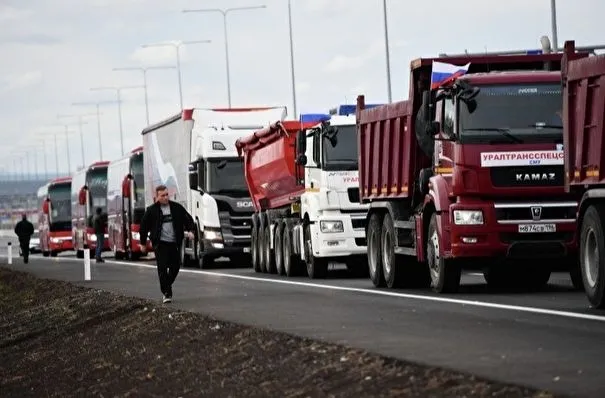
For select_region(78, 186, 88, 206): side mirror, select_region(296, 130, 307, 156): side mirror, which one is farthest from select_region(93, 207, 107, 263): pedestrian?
select_region(296, 130, 307, 156): side mirror

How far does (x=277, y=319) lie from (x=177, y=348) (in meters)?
1.52

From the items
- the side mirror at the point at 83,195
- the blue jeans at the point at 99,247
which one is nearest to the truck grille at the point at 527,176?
the blue jeans at the point at 99,247

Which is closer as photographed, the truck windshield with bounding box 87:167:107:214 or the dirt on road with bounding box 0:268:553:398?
the dirt on road with bounding box 0:268:553:398

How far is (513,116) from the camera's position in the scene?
81.0 ft

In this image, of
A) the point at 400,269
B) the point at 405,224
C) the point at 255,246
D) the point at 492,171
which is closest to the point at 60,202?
the point at 255,246

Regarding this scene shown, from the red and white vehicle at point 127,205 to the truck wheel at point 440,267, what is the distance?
34.0 meters

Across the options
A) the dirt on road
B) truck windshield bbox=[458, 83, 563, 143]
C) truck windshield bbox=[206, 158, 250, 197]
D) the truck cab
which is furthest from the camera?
truck windshield bbox=[206, 158, 250, 197]

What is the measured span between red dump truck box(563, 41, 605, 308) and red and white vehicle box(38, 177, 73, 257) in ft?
215

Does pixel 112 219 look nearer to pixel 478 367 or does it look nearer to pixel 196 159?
pixel 196 159

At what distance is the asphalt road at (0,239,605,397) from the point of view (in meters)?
14.2

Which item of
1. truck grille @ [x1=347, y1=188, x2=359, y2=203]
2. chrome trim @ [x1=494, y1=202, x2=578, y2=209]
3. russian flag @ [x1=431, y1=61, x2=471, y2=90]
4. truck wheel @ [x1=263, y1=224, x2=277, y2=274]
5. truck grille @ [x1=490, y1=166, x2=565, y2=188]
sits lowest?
truck wheel @ [x1=263, y1=224, x2=277, y2=274]

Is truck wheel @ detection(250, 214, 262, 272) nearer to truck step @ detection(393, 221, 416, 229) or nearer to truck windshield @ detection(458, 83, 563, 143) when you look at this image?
truck step @ detection(393, 221, 416, 229)

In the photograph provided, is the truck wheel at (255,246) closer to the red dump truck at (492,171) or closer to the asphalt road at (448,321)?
the asphalt road at (448,321)

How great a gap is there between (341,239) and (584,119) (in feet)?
47.1
